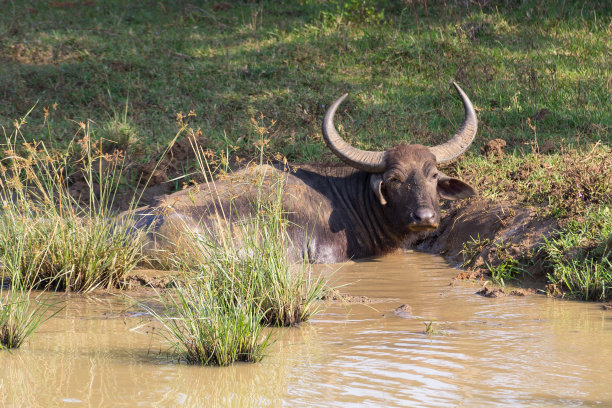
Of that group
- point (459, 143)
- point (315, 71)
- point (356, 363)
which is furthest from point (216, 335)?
point (315, 71)

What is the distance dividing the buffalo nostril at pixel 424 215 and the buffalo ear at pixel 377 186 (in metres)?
0.43

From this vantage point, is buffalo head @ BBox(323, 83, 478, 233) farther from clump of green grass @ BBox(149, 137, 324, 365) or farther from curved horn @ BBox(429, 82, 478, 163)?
clump of green grass @ BBox(149, 137, 324, 365)

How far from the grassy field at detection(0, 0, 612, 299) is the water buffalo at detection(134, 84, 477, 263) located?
648mm

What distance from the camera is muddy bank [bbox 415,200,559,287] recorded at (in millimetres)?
6113

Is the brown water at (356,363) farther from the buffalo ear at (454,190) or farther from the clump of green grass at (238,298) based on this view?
the buffalo ear at (454,190)

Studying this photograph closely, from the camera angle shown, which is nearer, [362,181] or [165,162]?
[362,181]

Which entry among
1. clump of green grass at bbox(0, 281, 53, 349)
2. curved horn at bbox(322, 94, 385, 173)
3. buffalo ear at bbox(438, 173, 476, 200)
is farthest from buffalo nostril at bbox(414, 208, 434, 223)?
clump of green grass at bbox(0, 281, 53, 349)

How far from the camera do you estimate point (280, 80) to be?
1130cm

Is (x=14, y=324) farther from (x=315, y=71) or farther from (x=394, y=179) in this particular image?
(x=315, y=71)

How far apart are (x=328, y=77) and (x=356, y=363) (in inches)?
303

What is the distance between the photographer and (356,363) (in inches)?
155

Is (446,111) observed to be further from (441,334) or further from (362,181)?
(441,334)

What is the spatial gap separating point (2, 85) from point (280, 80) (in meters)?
3.89

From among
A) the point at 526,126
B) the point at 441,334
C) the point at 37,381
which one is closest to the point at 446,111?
the point at 526,126
